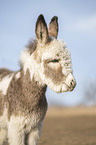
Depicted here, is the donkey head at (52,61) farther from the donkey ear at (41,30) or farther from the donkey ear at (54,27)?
the donkey ear at (54,27)

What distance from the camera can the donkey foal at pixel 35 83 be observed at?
347 cm

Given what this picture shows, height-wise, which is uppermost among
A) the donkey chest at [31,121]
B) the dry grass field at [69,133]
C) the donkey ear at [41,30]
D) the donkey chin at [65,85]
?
the donkey ear at [41,30]

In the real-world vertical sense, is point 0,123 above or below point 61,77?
below

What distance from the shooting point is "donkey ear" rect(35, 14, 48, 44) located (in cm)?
348

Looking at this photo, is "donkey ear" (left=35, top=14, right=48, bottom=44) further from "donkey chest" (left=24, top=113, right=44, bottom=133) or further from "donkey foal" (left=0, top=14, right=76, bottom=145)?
"donkey chest" (left=24, top=113, right=44, bottom=133)

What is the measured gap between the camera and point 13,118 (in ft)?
12.2

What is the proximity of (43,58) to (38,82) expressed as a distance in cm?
43

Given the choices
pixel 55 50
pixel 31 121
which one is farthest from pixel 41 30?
pixel 31 121

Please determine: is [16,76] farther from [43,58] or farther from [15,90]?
[43,58]

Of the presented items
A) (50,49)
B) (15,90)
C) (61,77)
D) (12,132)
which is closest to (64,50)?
(50,49)

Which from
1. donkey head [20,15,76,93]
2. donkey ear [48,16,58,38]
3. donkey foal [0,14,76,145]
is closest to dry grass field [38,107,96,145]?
donkey foal [0,14,76,145]

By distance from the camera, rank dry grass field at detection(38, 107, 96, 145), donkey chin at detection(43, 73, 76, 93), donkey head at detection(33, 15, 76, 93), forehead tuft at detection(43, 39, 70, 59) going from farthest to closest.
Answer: dry grass field at detection(38, 107, 96, 145) < forehead tuft at detection(43, 39, 70, 59) < donkey head at detection(33, 15, 76, 93) < donkey chin at detection(43, 73, 76, 93)

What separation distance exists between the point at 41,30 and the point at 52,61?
0.56 metres

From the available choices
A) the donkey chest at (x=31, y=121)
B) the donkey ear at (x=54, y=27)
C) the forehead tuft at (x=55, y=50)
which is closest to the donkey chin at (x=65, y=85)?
the forehead tuft at (x=55, y=50)
